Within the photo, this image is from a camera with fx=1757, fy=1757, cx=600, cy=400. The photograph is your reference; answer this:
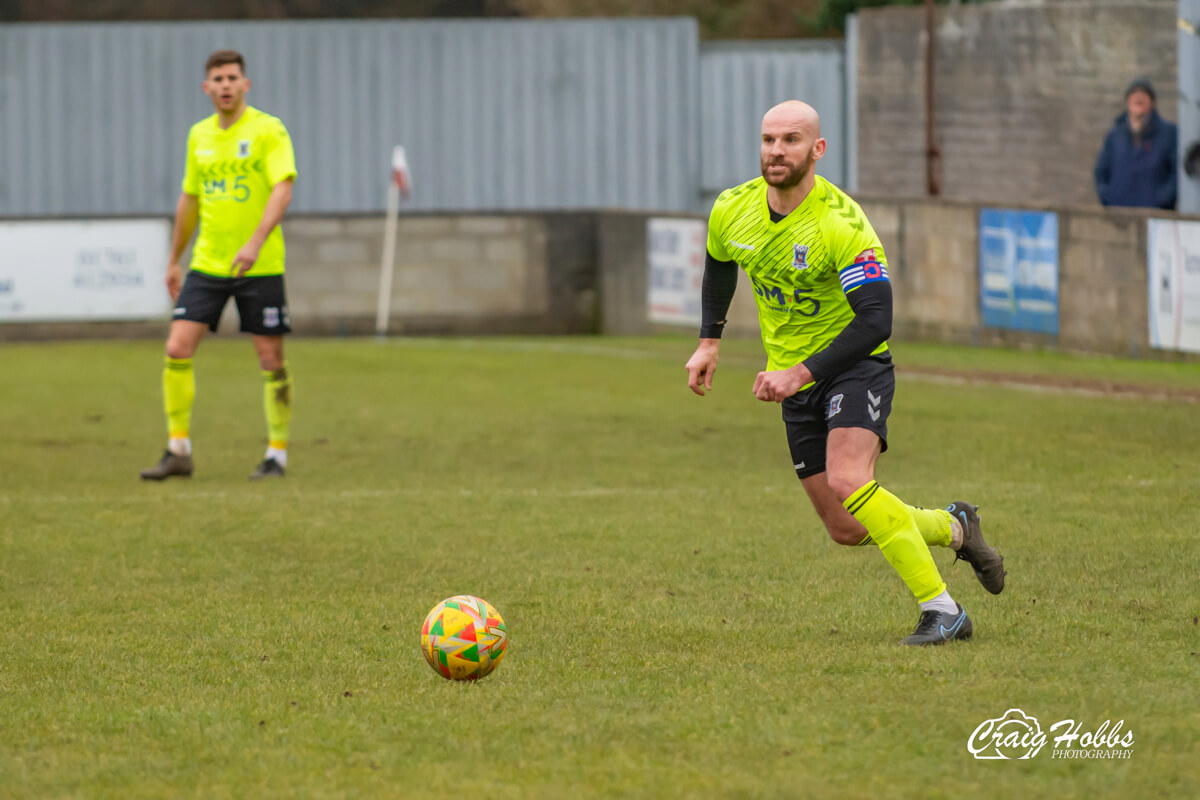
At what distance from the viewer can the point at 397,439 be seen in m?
12.4

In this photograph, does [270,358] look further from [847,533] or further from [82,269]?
[82,269]

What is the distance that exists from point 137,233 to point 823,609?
1536 cm

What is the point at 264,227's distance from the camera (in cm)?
1020

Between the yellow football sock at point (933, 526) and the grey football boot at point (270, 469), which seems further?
the grey football boot at point (270, 469)

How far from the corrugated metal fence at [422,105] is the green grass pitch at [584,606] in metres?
14.1

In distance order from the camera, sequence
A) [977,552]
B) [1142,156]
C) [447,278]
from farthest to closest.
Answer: [447,278], [1142,156], [977,552]

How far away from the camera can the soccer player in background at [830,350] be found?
5.85 meters

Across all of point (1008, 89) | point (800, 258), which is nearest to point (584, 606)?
point (800, 258)

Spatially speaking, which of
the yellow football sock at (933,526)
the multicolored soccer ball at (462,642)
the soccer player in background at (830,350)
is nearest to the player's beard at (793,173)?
the soccer player in background at (830,350)

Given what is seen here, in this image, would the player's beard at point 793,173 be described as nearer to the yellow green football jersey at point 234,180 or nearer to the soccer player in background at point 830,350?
the soccer player in background at point 830,350

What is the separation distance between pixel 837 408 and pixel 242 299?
5.40 metres

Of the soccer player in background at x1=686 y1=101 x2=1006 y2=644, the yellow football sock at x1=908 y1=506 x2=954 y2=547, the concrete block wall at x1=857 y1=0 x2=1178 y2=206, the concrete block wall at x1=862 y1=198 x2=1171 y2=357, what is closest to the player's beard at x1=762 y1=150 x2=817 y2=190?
the soccer player in background at x1=686 y1=101 x2=1006 y2=644

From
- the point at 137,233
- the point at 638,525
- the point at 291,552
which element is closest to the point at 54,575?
the point at 291,552

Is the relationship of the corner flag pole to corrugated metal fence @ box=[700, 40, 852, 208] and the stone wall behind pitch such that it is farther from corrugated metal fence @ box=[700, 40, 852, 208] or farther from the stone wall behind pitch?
corrugated metal fence @ box=[700, 40, 852, 208]
